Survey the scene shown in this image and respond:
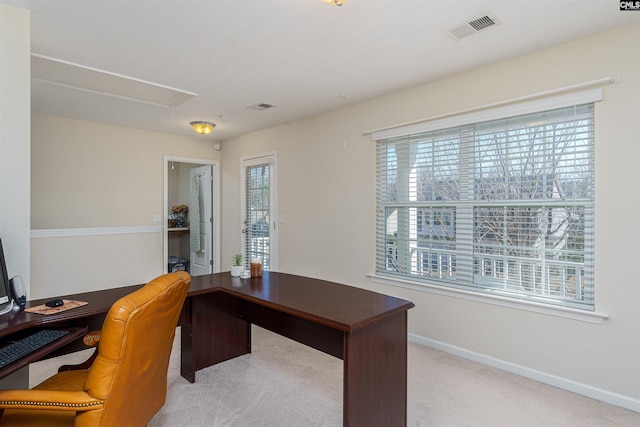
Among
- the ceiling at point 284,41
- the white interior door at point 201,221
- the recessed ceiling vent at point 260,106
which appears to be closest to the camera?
the ceiling at point 284,41

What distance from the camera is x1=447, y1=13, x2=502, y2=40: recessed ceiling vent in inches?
89.7

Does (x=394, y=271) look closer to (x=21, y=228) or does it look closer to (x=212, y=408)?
(x=212, y=408)

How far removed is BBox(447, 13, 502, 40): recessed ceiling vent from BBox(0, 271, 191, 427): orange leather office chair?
2350mm

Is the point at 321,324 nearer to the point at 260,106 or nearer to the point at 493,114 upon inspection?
the point at 493,114

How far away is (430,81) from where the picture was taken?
3.34 m

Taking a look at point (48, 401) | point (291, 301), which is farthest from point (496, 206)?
point (48, 401)

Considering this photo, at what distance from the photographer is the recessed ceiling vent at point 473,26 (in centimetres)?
228

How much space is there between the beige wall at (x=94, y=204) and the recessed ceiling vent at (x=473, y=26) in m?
4.54

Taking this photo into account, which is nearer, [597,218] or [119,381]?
[119,381]

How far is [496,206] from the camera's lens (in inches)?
117

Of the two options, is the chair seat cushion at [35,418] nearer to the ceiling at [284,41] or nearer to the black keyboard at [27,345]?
the black keyboard at [27,345]

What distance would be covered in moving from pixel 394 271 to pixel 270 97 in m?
2.28

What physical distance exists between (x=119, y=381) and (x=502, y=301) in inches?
108

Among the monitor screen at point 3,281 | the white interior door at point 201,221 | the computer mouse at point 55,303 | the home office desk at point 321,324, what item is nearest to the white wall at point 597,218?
the home office desk at point 321,324
